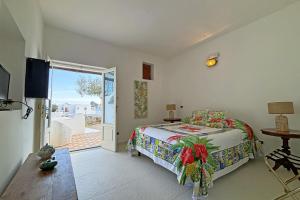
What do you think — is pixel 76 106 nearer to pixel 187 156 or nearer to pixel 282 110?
pixel 187 156

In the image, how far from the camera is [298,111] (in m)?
2.66

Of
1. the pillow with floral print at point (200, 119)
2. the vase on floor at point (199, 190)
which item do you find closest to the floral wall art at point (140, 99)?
the pillow with floral print at point (200, 119)

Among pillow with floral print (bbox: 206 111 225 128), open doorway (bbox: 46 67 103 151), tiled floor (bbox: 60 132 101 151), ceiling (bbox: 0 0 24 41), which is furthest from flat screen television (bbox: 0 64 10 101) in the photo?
open doorway (bbox: 46 67 103 151)

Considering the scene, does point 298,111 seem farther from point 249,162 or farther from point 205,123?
point 205,123

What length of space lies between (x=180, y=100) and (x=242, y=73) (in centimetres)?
203

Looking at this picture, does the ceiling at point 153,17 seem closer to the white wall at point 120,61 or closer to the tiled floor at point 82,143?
the white wall at point 120,61

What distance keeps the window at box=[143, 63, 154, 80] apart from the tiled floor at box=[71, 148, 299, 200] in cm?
302

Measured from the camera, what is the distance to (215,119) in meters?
3.33

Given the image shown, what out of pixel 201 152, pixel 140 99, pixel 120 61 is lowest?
pixel 201 152

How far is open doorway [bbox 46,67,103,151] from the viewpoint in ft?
15.5

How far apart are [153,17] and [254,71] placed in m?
2.52

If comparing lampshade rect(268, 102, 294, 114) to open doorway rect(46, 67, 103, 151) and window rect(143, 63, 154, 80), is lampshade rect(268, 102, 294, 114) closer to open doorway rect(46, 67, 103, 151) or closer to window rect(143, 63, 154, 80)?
window rect(143, 63, 154, 80)

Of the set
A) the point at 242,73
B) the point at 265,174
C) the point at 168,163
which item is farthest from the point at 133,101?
the point at 265,174

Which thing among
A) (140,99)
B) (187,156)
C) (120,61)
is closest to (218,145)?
(187,156)
